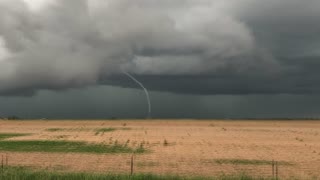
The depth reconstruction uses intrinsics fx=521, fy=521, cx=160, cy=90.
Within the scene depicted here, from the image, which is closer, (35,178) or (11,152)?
(35,178)

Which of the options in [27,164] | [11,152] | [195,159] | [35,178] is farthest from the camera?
[11,152]

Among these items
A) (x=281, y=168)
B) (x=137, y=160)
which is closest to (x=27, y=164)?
(x=137, y=160)

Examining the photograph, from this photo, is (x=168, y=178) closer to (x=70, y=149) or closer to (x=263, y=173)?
(x=263, y=173)

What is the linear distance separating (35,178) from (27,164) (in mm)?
17797

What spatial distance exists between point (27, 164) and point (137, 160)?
1081 cm

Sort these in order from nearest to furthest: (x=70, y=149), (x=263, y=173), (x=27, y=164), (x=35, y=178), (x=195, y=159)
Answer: (x=35, y=178)
(x=263, y=173)
(x=27, y=164)
(x=195, y=159)
(x=70, y=149)

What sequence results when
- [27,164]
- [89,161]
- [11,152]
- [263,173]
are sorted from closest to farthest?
1. [263,173]
2. [27,164]
3. [89,161]
4. [11,152]

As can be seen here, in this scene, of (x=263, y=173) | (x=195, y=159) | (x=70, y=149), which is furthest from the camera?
(x=70, y=149)

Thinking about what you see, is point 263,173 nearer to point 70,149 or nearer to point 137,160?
point 137,160

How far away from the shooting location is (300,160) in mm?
55219

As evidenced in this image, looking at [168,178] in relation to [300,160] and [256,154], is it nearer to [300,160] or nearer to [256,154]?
[300,160]

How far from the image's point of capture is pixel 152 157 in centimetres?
5484

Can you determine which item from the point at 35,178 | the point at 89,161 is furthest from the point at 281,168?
the point at 35,178

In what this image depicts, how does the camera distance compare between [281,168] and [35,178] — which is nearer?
[35,178]
